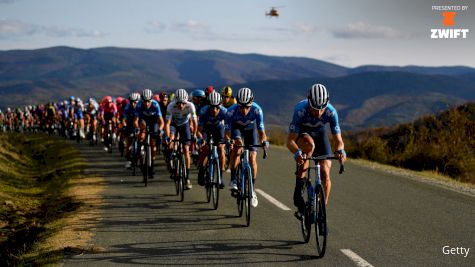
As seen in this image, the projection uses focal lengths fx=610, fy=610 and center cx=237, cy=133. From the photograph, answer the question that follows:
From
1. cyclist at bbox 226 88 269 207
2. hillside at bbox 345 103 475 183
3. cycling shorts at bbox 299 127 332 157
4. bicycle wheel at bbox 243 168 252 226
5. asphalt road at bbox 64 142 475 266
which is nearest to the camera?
asphalt road at bbox 64 142 475 266

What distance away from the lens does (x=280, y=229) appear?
29.8 feet

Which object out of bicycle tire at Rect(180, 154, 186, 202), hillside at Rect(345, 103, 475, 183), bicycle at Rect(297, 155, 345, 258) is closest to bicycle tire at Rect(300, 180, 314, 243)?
bicycle at Rect(297, 155, 345, 258)

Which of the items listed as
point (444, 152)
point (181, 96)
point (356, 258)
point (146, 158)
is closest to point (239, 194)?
point (356, 258)

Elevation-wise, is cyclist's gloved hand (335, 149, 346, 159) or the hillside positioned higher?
cyclist's gloved hand (335, 149, 346, 159)

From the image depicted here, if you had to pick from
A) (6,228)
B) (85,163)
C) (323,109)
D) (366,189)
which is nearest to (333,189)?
(366,189)

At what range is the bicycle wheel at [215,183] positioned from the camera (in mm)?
10898

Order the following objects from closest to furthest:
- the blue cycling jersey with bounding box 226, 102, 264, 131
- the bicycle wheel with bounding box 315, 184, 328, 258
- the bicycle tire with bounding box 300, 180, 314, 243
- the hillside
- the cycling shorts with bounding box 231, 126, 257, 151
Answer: the bicycle wheel with bounding box 315, 184, 328, 258
the bicycle tire with bounding box 300, 180, 314, 243
the blue cycling jersey with bounding box 226, 102, 264, 131
the cycling shorts with bounding box 231, 126, 257, 151
the hillside

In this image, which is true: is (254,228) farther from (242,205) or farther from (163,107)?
(163,107)

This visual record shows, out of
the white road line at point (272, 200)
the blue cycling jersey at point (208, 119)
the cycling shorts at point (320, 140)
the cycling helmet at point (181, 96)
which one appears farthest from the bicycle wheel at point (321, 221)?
the cycling helmet at point (181, 96)

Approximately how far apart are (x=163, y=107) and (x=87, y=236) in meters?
9.33

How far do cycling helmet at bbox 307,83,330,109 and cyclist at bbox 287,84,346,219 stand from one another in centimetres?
2

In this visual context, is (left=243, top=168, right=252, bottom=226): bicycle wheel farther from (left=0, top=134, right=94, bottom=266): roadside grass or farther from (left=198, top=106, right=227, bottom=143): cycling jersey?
(left=0, top=134, right=94, bottom=266): roadside grass

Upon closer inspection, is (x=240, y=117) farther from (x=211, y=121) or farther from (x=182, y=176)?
(x=182, y=176)

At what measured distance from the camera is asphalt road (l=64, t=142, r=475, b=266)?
24.3ft
